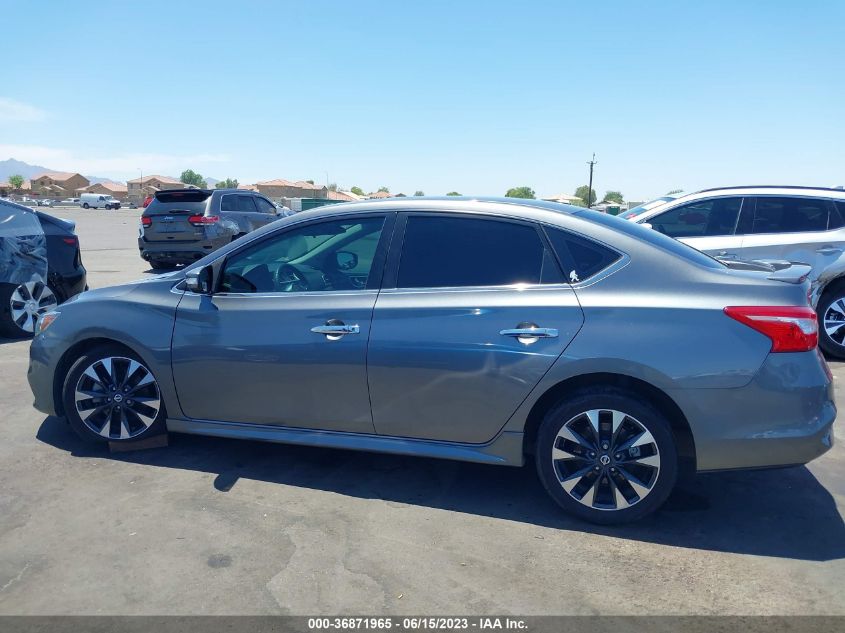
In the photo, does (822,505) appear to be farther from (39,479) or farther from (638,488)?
(39,479)

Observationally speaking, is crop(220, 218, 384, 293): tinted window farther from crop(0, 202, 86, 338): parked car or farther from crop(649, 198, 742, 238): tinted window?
crop(649, 198, 742, 238): tinted window

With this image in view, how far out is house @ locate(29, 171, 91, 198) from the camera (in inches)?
4894

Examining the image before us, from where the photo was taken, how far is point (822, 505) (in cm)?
382

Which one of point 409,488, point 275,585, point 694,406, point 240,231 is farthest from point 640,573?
point 240,231

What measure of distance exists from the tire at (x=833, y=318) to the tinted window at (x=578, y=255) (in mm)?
4630

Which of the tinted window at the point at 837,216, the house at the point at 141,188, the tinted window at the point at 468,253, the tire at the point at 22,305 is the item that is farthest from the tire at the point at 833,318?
the house at the point at 141,188

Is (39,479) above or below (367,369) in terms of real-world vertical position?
below

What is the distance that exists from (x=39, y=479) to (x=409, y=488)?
7.30 ft

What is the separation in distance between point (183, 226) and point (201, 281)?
999 centimetres

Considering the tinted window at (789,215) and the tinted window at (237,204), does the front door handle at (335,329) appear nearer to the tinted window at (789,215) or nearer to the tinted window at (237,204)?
the tinted window at (789,215)

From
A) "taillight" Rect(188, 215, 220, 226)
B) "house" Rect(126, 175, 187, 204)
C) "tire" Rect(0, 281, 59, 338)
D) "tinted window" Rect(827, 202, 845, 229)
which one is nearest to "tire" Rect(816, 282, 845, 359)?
"tinted window" Rect(827, 202, 845, 229)

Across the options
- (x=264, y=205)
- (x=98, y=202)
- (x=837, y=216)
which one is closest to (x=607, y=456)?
(x=837, y=216)

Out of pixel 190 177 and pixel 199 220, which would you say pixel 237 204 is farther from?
pixel 190 177

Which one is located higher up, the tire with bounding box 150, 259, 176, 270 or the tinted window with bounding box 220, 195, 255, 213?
the tinted window with bounding box 220, 195, 255, 213
